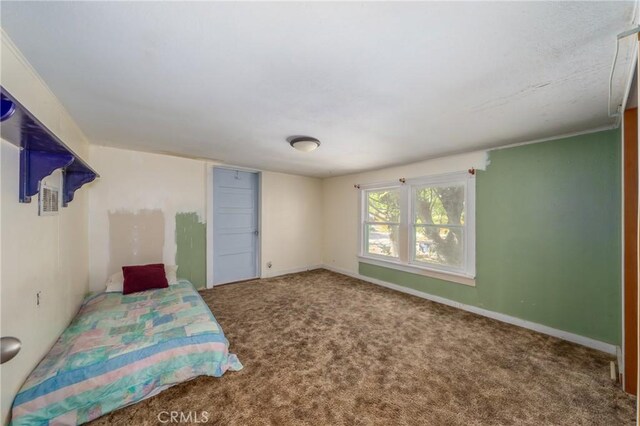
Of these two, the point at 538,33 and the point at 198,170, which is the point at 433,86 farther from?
the point at 198,170

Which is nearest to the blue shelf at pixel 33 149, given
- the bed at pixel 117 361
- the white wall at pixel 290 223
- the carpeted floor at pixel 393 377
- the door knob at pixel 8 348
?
the door knob at pixel 8 348

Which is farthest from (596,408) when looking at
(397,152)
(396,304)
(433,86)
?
(397,152)

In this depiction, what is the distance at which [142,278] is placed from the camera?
3002mm

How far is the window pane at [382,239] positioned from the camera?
438 centimetres

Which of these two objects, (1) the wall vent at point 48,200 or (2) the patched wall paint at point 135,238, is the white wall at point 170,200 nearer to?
(2) the patched wall paint at point 135,238

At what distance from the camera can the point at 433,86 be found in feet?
5.36

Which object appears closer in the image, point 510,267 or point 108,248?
point 510,267

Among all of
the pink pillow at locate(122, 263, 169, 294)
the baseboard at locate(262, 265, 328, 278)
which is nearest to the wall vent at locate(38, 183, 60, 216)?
the pink pillow at locate(122, 263, 169, 294)

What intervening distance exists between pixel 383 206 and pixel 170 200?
12.0ft

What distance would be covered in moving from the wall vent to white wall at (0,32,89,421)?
61 mm

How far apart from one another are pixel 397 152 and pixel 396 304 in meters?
2.20

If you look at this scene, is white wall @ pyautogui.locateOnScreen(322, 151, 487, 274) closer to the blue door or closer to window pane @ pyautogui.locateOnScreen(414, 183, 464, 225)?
window pane @ pyautogui.locateOnScreen(414, 183, 464, 225)

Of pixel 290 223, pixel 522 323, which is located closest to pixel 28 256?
pixel 290 223

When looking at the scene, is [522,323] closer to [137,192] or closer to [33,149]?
[33,149]
